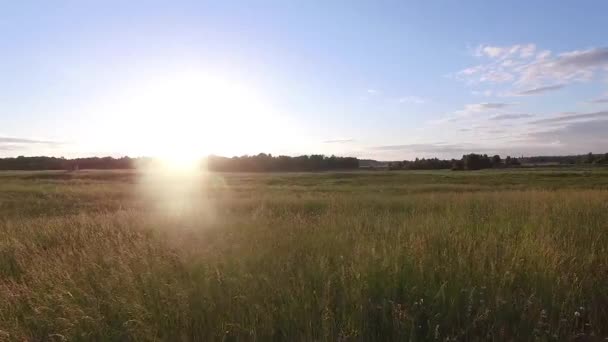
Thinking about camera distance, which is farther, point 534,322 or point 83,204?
point 83,204

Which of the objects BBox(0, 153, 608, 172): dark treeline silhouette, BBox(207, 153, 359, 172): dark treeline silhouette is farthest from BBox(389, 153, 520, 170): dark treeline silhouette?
BBox(207, 153, 359, 172): dark treeline silhouette

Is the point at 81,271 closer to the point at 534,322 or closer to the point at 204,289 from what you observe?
the point at 204,289

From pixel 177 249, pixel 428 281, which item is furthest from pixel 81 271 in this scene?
pixel 428 281

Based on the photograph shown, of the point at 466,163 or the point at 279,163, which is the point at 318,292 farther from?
the point at 279,163

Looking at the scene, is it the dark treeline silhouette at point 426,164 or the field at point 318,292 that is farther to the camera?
the dark treeline silhouette at point 426,164

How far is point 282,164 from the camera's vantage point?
10975 centimetres

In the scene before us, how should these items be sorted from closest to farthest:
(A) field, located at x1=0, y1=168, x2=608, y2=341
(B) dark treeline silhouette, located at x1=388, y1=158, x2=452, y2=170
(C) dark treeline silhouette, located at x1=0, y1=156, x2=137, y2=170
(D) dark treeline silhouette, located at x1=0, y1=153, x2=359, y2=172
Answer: (A) field, located at x1=0, y1=168, x2=608, y2=341 → (C) dark treeline silhouette, located at x1=0, y1=156, x2=137, y2=170 → (D) dark treeline silhouette, located at x1=0, y1=153, x2=359, y2=172 → (B) dark treeline silhouette, located at x1=388, y1=158, x2=452, y2=170

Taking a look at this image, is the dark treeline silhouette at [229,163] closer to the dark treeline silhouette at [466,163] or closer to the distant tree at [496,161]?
the dark treeline silhouette at [466,163]

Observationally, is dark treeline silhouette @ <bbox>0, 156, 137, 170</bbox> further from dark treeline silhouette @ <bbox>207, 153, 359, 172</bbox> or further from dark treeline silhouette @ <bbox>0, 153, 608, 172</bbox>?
dark treeline silhouette @ <bbox>207, 153, 359, 172</bbox>

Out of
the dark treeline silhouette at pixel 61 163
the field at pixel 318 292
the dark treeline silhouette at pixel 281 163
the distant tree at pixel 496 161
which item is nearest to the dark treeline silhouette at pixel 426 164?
the dark treeline silhouette at pixel 281 163

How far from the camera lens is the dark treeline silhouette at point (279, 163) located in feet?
346

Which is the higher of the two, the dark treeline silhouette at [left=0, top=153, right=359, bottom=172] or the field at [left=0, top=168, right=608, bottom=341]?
the dark treeline silhouette at [left=0, top=153, right=359, bottom=172]

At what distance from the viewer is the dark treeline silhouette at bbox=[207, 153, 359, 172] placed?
105m

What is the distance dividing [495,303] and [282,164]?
348 ft
